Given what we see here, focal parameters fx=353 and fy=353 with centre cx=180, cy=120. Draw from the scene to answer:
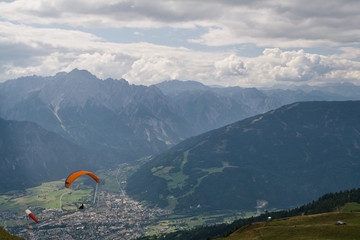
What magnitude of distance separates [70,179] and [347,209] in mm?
162849

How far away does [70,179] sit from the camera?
102 metres

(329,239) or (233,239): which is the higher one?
(329,239)

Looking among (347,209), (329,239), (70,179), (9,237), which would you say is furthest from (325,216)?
(9,237)

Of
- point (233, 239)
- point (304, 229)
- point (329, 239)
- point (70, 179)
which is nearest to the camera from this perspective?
point (70, 179)

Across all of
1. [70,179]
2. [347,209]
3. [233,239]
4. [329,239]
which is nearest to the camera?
[70,179]

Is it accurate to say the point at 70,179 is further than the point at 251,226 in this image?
No

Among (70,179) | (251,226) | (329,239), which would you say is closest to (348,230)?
(329,239)

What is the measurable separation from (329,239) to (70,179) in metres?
80.9

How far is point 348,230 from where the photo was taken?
115562mm

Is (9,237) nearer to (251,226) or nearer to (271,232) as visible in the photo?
(271,232)

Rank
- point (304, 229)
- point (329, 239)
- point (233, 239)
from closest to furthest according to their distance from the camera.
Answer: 1. point (329, 239)
2. point (304, 229)
3. point (233, 239)

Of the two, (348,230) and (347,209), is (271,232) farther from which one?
(347,209)

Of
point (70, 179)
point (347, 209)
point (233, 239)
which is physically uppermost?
point (70, 179)

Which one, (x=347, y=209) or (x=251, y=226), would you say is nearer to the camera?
(x=251, y=226)
